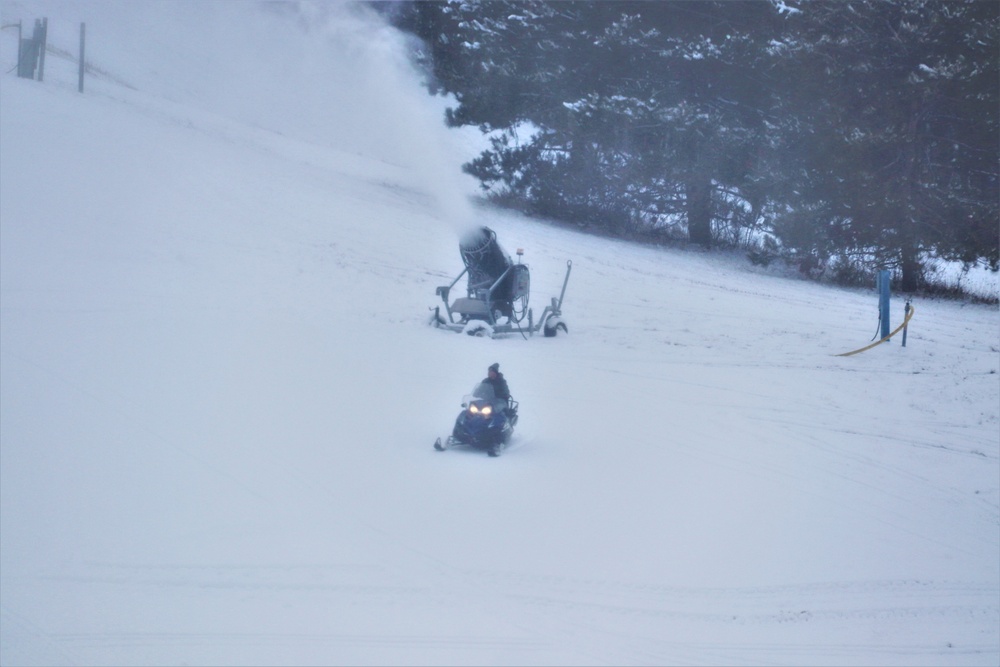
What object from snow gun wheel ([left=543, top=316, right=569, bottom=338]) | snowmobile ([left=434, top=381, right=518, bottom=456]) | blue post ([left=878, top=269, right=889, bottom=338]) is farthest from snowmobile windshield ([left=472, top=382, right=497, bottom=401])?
blue post ([left=878, top=269, right=889, bottom=338])

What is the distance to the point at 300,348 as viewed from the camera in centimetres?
1292

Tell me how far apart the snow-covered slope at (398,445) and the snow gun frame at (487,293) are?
532 millimetres

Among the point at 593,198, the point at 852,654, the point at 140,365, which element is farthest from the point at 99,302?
the point at 593,198

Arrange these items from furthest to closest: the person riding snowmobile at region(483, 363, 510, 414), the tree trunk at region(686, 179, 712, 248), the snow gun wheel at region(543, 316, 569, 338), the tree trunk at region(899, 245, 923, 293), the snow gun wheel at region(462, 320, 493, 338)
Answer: the tree trunk at region(686, 179, 712, 248), the tree trunk at region(899, 245, 923, 293), the snow gun wheel at region(543, 316, 569, 338), the snow gun wheel at region(462, 320, 493, 338), the person riding snowmobile at region(483, 363, 510, 414)

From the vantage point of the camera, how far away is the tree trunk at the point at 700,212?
1024 inches

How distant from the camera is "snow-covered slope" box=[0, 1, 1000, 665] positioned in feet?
20.7

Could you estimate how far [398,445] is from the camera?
9.40 meters

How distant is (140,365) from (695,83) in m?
18.0

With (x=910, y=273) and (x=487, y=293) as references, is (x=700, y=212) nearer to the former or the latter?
(x=910, y=273)

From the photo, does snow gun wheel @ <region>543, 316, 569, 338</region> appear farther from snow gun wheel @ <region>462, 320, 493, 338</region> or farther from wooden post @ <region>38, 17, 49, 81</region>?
wooden post @ <region>38, 17, 49, 81</region>

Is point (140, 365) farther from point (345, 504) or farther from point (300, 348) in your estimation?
point (345, 504)

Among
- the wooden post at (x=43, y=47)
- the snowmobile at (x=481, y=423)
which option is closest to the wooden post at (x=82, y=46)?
the wooden post at (x=43, y=47)

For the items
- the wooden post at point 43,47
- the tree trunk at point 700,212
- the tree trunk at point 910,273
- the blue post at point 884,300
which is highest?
the wooden post at point 43,47

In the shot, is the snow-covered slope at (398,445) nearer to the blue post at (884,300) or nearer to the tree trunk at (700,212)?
the blue post at (884,300)
